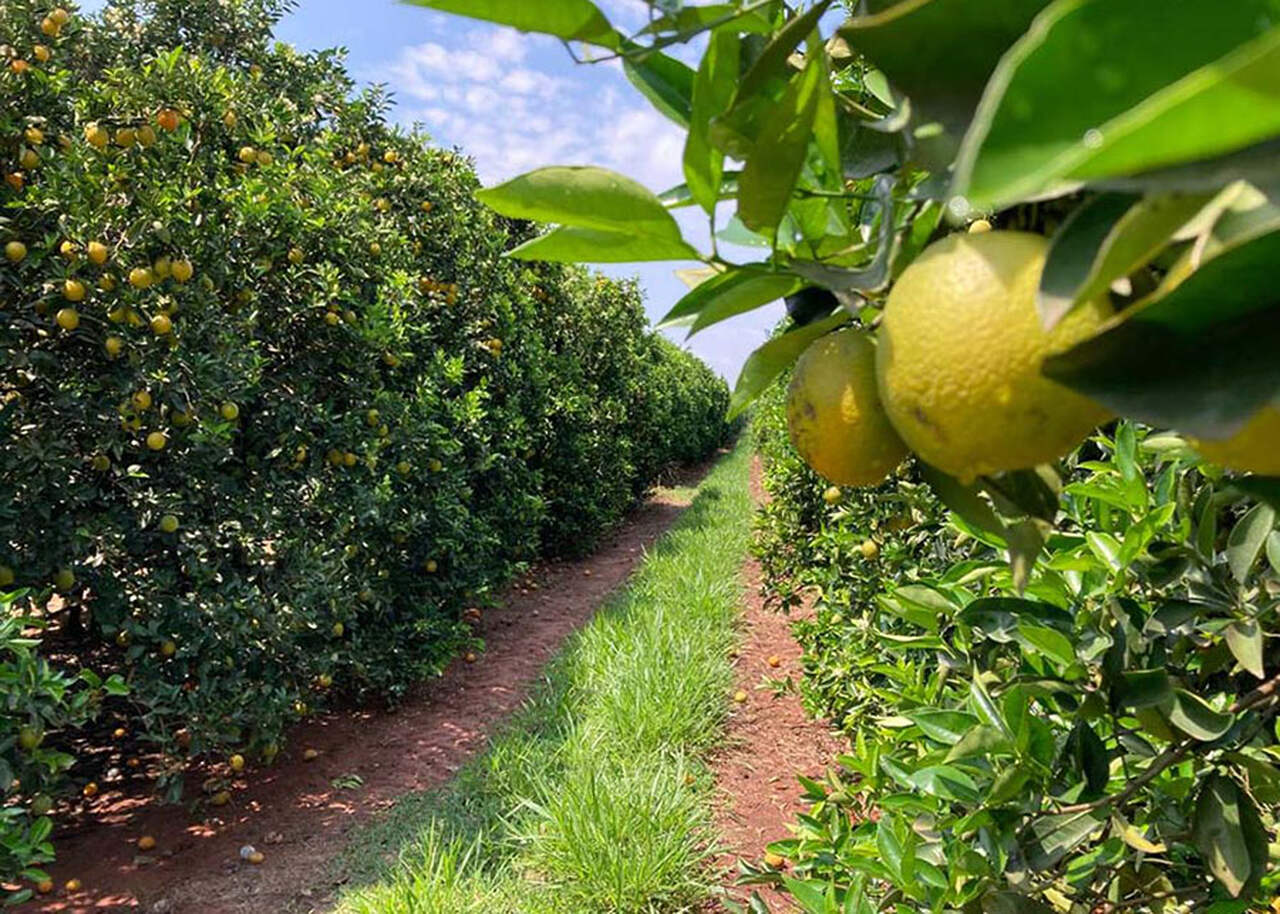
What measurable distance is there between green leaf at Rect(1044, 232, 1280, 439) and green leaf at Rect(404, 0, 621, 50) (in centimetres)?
33

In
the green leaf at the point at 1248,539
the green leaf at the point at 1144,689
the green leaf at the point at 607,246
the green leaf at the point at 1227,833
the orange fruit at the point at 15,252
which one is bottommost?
the green leaf at the point at 1227,833

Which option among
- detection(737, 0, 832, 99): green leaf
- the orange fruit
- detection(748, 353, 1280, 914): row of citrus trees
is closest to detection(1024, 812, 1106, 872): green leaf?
detection(748, 353, 1280, 914): row of citrus trees

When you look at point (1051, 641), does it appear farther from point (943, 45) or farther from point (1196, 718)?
point (943, 45)

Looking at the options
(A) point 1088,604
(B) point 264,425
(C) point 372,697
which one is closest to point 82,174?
(B) point 264,425

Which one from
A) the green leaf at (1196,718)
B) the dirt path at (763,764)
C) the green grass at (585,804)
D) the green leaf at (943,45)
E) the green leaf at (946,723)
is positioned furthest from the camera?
the dirt path at (763,764)

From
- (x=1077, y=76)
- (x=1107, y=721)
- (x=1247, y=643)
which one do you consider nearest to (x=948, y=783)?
(x=1107, y=721)

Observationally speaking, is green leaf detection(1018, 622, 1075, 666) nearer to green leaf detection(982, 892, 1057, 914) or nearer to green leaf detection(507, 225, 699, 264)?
green leaf detection(982, 892, 1057, 914)

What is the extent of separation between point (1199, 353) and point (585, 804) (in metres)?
3.01

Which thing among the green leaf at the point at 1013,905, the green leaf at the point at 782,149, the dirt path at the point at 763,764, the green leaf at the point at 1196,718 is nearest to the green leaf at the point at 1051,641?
the green leaf at the point at 1196,718

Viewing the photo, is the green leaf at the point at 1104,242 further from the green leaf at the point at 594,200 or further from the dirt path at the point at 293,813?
the dirt path at the point at 293,813

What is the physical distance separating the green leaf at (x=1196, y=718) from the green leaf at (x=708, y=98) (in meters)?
0.73

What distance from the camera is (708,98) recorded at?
45 centimetres

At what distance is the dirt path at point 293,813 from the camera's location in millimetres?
2830

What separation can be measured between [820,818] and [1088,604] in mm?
798
